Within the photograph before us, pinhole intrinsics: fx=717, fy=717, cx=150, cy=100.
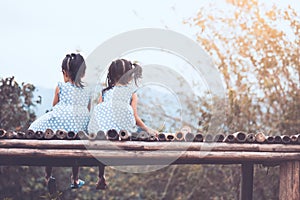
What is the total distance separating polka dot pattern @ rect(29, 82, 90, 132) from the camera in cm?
661

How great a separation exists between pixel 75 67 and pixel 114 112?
2.03ft

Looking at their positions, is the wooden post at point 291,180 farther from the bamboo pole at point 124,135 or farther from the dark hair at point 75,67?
the dark hair at point 75,67

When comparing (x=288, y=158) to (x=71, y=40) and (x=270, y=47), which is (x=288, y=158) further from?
(x=71, y=40)

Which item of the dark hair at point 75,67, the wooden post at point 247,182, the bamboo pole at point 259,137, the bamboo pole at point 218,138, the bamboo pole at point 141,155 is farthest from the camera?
the wooden post at point 247,182

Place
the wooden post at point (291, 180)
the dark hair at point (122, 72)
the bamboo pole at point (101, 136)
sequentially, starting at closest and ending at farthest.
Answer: the bamboo pole at point (101, 136)
the wooden post at point (291, 180)
the dark hair at point (122, 72)

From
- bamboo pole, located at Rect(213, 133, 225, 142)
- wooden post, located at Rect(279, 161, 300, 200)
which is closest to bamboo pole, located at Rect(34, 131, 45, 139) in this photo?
bamboo pole, located at Rect(213, 133, 225, 142)

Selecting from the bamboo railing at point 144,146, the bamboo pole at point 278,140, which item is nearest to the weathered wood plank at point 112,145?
the bamboo railing at point 144,146

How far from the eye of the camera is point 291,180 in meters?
6.44

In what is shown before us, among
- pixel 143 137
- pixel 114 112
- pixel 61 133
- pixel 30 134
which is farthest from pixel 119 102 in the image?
pixel 30 134

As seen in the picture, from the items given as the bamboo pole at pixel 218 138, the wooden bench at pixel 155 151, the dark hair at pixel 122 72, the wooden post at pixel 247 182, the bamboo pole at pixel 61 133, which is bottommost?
the wooden post at pixel 247 182

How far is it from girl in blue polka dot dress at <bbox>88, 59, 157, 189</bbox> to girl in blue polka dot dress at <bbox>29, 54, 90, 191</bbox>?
140 millimetres

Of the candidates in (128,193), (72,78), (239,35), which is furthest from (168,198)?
(72,78)

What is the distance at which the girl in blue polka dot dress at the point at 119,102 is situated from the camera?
6488mm

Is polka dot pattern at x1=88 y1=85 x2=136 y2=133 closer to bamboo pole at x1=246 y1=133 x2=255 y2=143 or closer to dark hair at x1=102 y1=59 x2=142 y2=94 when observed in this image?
dark hair at x1=102 y1=59 x2=142 y2=94
